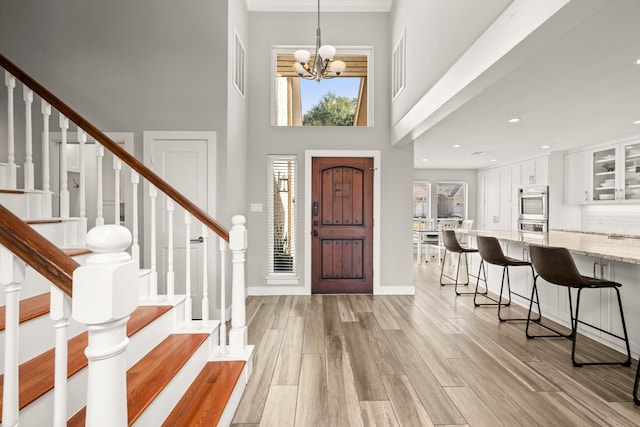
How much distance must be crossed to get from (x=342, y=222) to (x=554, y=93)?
2.79 m

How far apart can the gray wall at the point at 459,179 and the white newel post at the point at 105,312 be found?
9.52m

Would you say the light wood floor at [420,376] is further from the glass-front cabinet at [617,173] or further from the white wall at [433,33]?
the glass-front cabinet at [617,173]

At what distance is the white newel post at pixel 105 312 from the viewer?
739mm

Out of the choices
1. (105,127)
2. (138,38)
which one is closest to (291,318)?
(105,127)

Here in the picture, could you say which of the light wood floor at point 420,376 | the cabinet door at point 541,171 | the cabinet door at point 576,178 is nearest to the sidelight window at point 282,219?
the light wood floor at point 420,376

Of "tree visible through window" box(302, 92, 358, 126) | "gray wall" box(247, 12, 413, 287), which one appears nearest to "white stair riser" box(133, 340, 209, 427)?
"gray wall" box(247, 12, 413, 287)

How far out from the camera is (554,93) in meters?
3.11

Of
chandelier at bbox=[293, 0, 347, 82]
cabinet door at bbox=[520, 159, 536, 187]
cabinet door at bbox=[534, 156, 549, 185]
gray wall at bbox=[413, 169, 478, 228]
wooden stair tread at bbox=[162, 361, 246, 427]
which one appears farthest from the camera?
gray wall at bbox=[413, 169, 478, 228]

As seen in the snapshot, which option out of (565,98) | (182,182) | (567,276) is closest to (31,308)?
(182,182)

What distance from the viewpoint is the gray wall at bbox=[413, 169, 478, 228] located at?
9539 millimetres

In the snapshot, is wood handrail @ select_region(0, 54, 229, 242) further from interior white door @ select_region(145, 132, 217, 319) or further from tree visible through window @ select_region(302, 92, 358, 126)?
tree visible through window @ select_region(302, 92, 358, 126)

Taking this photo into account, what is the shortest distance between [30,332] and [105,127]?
9.43 feet

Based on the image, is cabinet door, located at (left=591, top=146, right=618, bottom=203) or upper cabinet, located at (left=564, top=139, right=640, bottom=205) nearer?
upper cabinet, located at (left=564, top=139, right=640, bottom=205)

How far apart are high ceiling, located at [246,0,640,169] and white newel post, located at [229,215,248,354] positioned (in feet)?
6.29
